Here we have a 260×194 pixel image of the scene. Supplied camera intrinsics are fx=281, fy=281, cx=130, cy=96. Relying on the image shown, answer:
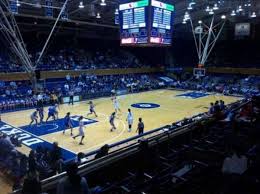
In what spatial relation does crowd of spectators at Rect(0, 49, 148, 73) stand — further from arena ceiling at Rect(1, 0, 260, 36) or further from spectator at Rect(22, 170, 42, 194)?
spectator at Rect(22, 170, 42, 194)

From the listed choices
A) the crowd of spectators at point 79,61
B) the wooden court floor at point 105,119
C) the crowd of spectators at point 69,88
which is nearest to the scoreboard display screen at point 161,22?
the wooden court floor at point 105,119

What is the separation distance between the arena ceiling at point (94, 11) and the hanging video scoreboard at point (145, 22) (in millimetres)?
10141

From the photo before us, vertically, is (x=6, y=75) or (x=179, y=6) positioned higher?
(x=179, y=6)

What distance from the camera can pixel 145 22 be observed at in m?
14.7

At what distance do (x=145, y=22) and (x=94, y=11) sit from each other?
16447 millimetres

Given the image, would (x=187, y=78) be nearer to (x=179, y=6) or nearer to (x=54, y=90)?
(x=179, y=6)

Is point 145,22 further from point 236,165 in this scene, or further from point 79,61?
point 79,61

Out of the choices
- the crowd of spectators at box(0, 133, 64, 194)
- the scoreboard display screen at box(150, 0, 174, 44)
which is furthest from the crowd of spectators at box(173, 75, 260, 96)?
the crowd of spectators at box(0, 133, 64, 194)

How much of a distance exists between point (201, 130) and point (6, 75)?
2454 cm

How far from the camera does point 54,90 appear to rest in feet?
98.5

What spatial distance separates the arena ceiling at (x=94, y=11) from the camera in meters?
27.6

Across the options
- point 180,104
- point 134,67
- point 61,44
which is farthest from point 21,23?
point 180,104

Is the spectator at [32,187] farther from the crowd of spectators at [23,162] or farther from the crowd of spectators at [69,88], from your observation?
the crowd of spectators at [69,88]

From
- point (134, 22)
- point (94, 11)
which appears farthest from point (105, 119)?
point (94, 11)
